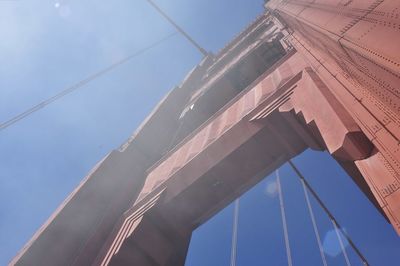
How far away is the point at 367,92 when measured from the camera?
2.39 meters

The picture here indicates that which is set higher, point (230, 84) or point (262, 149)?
point (230, 84)

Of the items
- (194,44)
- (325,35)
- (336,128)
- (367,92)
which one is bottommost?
(336,128)

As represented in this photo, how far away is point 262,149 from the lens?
473cm

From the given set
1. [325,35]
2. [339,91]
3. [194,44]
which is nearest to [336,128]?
[339,91]

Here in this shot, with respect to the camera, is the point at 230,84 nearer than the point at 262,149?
No

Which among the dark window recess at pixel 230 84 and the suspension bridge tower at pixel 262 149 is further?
the dark window recess at pixel 230 84

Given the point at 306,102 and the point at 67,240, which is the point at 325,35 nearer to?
the point at 306,102

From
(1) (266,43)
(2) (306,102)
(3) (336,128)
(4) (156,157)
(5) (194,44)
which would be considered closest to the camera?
(3) (336,128)

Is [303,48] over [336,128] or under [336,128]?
over

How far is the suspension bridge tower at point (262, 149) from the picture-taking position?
2.06 metres

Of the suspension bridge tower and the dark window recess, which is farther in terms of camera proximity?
the dark window recess

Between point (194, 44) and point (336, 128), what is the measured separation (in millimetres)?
16760

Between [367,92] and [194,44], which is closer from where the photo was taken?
[367,92]

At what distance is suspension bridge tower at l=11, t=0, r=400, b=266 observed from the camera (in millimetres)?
2062
